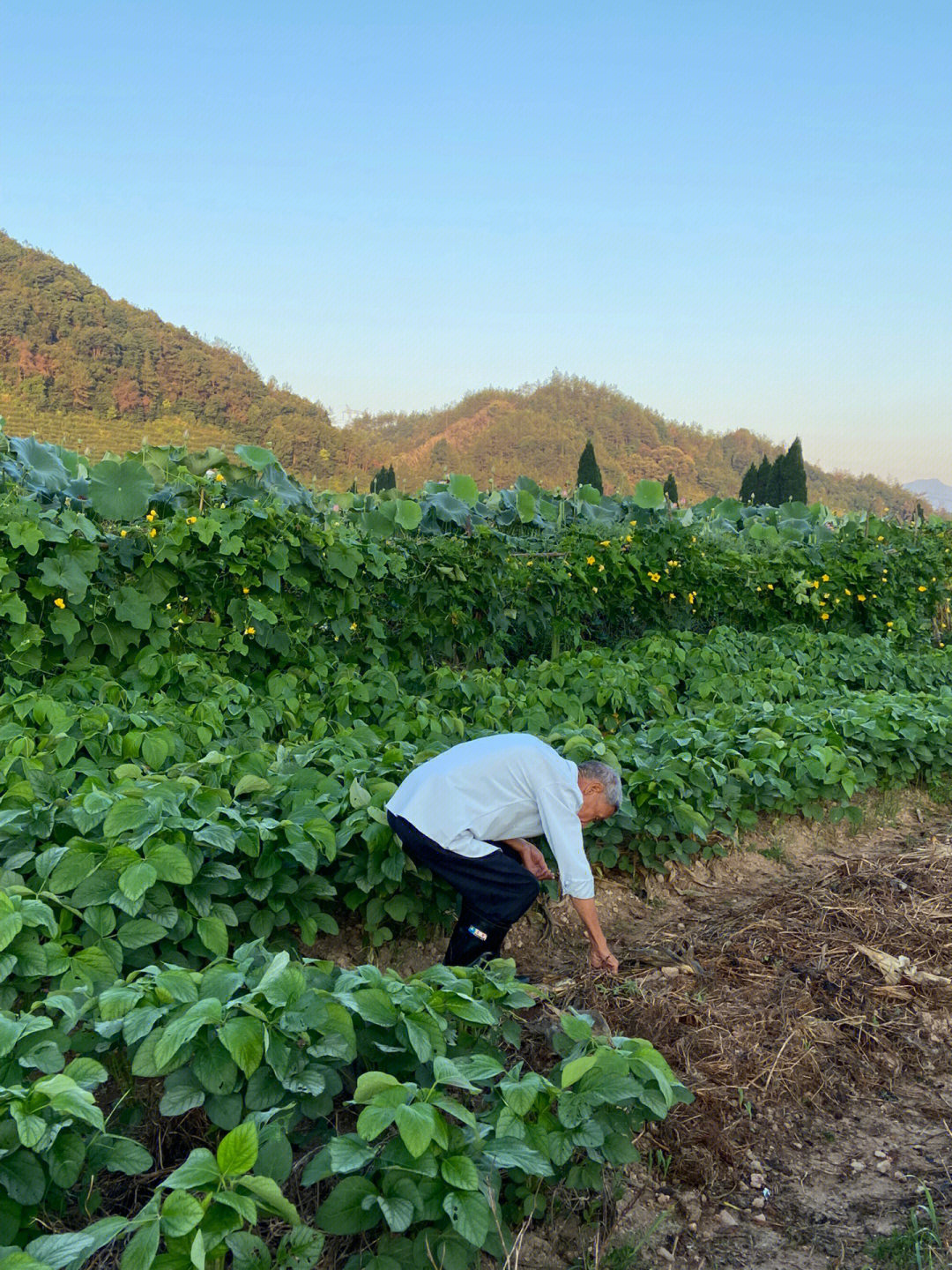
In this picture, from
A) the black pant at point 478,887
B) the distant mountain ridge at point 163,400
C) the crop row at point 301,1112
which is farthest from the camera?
the distant mountain ridge at point 163,400

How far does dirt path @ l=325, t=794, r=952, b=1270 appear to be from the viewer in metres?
2.00

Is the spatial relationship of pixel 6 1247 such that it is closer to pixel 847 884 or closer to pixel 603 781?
pixel 603 781

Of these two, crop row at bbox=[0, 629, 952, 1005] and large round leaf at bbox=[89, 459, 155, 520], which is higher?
large round leaf at bbox=[89, 459, 155, 520]

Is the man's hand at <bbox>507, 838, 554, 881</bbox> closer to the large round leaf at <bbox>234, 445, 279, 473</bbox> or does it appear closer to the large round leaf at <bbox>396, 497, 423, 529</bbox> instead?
the large round leaf at <bbox>234, 445, 279, 473</bbox>

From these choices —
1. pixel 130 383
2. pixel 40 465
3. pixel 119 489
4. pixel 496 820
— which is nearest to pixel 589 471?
pixel 40 465

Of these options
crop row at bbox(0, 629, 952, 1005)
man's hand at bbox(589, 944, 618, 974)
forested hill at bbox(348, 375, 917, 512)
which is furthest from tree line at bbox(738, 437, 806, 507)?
man's hand at bbox(589, 944, 618, 974)

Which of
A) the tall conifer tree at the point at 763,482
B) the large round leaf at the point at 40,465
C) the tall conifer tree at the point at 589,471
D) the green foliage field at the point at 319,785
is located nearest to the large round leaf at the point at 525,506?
the green foliage field at the point at 319,785

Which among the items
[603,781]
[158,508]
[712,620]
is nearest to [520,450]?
[712,620]

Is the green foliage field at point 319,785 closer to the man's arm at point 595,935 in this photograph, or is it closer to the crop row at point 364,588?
the crop row at point 364,588

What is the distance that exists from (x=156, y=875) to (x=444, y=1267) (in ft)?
3.74

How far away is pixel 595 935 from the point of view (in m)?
2.63

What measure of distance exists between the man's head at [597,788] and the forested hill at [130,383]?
2562 centimetres

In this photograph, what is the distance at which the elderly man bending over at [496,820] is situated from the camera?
266 centimetres

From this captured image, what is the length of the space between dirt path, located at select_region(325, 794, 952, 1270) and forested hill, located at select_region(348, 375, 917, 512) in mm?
27200
